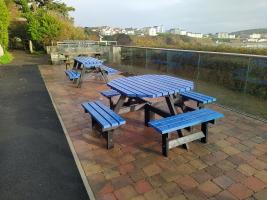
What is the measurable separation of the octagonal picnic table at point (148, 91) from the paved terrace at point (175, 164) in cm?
39

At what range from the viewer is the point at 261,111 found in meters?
4.63

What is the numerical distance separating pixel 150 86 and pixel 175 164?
51.7 inches

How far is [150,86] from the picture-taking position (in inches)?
144

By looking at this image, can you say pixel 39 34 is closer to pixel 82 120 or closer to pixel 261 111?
pixel 82 120

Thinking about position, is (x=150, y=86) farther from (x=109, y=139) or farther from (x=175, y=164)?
(x=175, y=164)

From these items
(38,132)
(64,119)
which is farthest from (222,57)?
(38,132)

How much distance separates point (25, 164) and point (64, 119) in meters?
1.62

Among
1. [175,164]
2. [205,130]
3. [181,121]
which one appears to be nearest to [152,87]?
[181,121]

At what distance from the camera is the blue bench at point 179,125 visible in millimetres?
2939

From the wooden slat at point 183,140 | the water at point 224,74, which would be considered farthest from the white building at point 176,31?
the wooden slat at point 183,140

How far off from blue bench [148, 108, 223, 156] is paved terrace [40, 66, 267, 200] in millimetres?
172

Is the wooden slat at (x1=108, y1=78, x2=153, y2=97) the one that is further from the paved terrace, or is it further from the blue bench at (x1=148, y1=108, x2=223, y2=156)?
the paved terrace

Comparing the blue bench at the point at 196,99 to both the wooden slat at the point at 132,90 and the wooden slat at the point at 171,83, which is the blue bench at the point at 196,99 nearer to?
the wooden slat at the point at 171,83

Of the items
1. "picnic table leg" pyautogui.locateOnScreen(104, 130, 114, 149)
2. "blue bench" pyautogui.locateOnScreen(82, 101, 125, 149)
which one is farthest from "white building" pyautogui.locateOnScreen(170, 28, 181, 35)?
"picnic table leg" pyautogui.locateOnScreen(104, 130, 114, 149)
